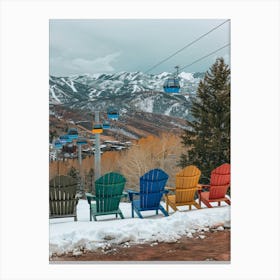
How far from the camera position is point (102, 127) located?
16.5ft

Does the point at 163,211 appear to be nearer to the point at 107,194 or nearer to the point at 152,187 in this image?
the point at 152,187

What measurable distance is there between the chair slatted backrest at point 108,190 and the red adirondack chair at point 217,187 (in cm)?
109

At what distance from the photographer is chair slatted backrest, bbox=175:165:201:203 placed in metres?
5.10

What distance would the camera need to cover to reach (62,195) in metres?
4.97

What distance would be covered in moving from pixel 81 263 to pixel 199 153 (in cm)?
207

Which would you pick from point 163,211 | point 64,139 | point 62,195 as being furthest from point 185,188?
point 64,139

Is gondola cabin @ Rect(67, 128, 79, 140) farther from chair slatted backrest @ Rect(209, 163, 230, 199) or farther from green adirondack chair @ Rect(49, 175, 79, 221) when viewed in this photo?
chair slatted backrest @ Rect(209, 163, 230, 199)

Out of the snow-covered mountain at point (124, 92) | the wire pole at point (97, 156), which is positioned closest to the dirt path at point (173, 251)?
the wire pole at point (97, 156)

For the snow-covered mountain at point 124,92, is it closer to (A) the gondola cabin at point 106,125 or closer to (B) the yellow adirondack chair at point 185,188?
(A) the gondola cabin at point 106,125

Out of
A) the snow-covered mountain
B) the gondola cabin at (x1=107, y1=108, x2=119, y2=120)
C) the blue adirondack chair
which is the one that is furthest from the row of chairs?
the snow-covered mountain

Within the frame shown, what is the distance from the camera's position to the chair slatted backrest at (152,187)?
16.5 feet

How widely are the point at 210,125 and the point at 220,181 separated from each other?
751 mm
